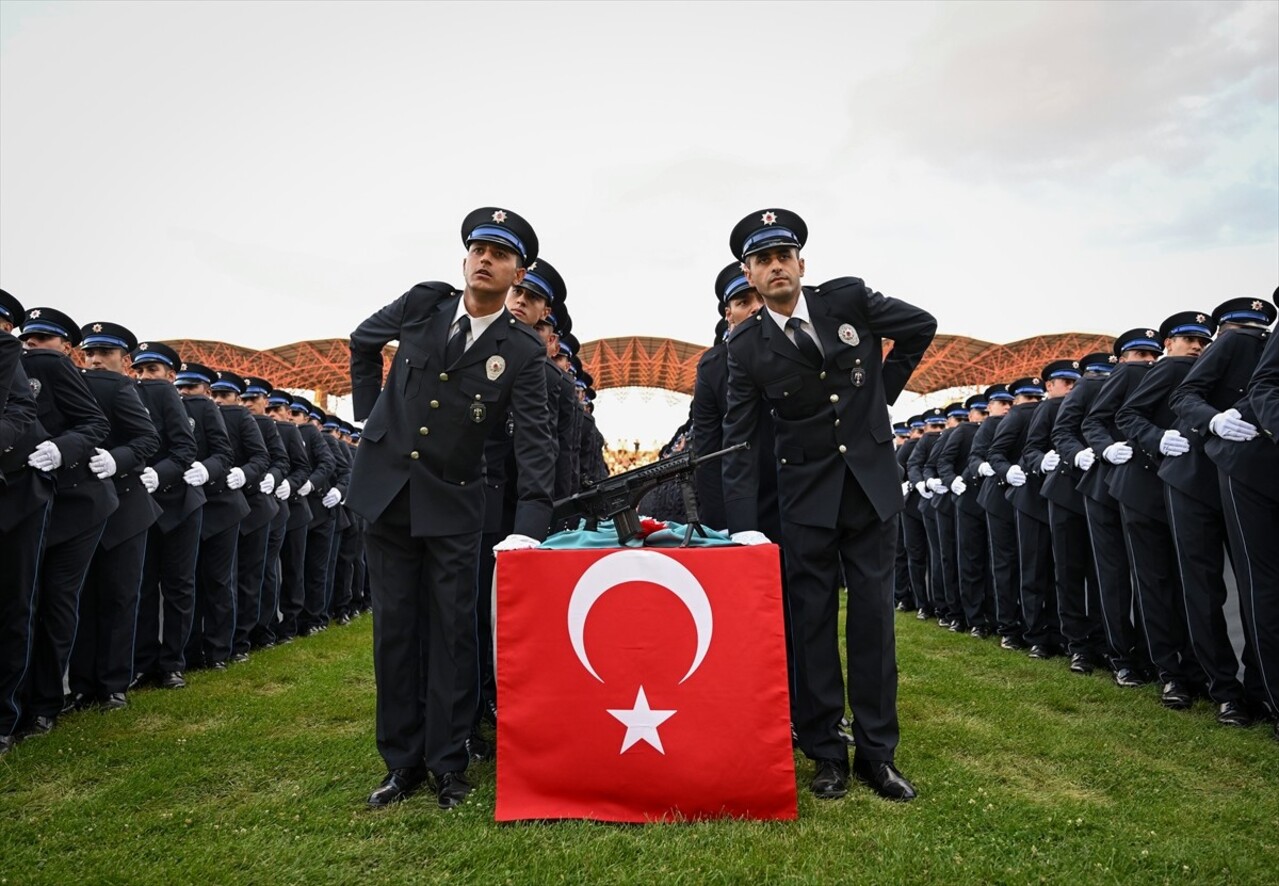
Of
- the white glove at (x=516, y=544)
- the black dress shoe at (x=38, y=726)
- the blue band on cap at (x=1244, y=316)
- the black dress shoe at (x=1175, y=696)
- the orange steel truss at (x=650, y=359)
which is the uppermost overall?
the orange steel truss at (x=650, y=359)

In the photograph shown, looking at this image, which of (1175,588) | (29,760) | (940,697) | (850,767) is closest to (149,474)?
(29,760)

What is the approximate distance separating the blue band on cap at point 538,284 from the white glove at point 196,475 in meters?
3.17

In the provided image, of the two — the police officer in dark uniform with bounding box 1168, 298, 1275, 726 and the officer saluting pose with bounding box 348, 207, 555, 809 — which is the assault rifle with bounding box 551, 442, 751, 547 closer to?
the officer saluting pose with bounding box 348, 207, 555, 809

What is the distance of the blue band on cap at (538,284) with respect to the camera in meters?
5.20

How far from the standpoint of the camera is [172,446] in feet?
20.5

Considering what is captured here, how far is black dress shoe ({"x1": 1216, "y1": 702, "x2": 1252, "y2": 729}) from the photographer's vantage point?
14.8 feet

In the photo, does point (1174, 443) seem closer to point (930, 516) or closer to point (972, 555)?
point (972, 555)

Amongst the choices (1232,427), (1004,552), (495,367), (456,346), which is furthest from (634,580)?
(1004,552)

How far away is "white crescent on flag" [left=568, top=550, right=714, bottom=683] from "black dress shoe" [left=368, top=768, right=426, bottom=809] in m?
1.07

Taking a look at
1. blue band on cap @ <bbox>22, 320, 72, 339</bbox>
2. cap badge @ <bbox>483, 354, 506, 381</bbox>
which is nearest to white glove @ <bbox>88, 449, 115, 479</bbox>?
blue band on cap @ <bbox>22, 320, 72, 339</bbox>

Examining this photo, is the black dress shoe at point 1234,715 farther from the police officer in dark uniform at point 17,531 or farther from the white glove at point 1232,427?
the police officer in dark uniform at point 17,531

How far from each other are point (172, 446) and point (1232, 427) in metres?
7.17

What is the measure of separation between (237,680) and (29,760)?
7.25 feet

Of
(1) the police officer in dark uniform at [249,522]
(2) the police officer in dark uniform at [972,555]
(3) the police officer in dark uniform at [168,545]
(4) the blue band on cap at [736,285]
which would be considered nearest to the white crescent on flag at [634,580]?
(4) the blue band on cap at [736,285]
